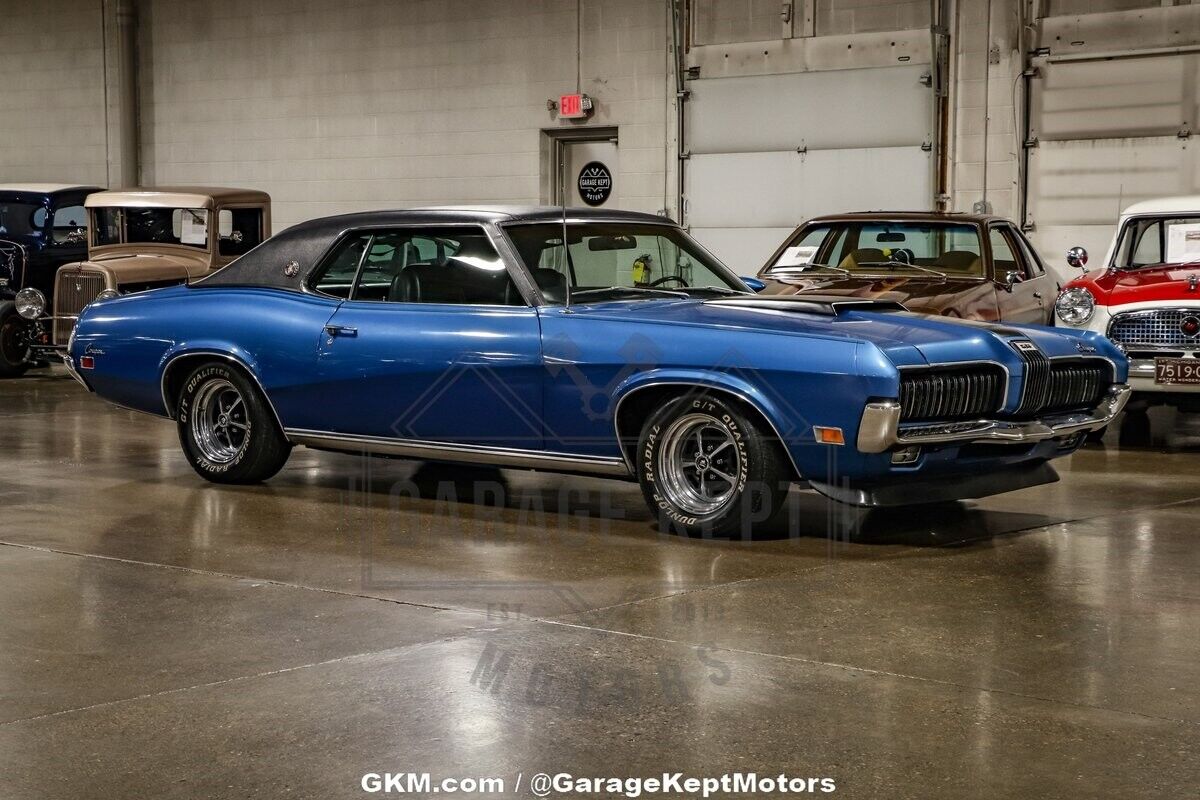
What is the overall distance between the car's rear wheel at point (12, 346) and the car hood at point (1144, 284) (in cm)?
1008

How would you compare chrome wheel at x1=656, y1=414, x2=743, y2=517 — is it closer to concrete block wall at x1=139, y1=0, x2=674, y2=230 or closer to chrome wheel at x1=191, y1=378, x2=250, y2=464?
chrome wheel at x1=191, y1=378, x2=250, y2=464

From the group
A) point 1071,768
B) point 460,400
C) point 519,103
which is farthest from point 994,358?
point 519,103

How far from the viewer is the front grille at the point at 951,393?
20.6 ft

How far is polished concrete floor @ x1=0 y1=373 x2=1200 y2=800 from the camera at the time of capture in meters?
3.79

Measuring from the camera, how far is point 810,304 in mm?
6953

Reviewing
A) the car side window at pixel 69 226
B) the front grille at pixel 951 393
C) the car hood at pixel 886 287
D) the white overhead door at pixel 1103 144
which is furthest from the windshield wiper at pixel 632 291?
the car side window at pixel 69 226

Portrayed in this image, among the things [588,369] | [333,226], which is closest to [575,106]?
[333,226]

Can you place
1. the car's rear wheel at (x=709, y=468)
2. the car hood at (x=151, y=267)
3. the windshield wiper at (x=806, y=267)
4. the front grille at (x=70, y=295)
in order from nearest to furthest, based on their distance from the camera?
1. the car's rear wheel at (x=709, y=468)
2. the windshield wiper at (x=806, y=267)
3. the car hood at (x=151, y=267)
4. the front grille at (x=70, y=295)

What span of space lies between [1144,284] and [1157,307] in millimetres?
294

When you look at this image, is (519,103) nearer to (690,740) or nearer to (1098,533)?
(1098,533)

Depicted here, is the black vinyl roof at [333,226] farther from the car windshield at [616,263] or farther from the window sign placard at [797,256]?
the window sign placard at [797,256]

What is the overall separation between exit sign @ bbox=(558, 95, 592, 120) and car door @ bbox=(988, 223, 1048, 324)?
26.6 ft

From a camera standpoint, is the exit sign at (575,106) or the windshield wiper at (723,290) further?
the exit sign at (575,106)

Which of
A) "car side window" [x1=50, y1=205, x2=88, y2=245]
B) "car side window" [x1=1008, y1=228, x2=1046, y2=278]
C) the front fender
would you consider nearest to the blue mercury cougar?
the front fender
